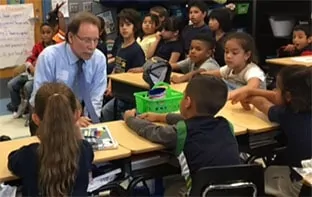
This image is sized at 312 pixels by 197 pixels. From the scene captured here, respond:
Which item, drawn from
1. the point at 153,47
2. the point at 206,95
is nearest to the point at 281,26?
the point at 153,47

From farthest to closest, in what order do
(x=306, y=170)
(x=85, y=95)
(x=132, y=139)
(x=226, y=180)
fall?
(x=85, y=95), (x=132, y=139), (x=306, y=170), (x=226, y=180)

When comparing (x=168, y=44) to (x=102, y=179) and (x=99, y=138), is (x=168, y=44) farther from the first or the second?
(x=102, y=179)

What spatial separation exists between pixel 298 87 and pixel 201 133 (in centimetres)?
65

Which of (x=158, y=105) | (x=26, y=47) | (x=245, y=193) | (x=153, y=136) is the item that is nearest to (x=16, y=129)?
(x=26, y=47)

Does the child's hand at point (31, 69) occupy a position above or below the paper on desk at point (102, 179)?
below

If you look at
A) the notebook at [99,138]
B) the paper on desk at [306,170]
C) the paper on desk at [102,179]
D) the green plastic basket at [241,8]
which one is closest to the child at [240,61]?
the paper on desk at [306,170]

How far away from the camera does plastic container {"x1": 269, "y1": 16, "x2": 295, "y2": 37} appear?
696 cm

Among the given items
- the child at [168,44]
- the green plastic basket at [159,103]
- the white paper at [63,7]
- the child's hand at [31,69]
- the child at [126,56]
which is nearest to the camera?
the green plastic basket at [159,103]

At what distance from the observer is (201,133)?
231 centimetres

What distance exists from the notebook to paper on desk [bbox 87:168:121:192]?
130mm

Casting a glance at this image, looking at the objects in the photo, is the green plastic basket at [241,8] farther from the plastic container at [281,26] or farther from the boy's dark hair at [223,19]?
the boy's dark hair at [223,19]

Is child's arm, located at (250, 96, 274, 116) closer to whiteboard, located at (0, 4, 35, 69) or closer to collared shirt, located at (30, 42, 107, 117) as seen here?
collared shirt, located at (30, 42, 107, 117)

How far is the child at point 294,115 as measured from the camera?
257 centimetres

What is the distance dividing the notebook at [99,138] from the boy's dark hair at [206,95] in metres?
0.42
